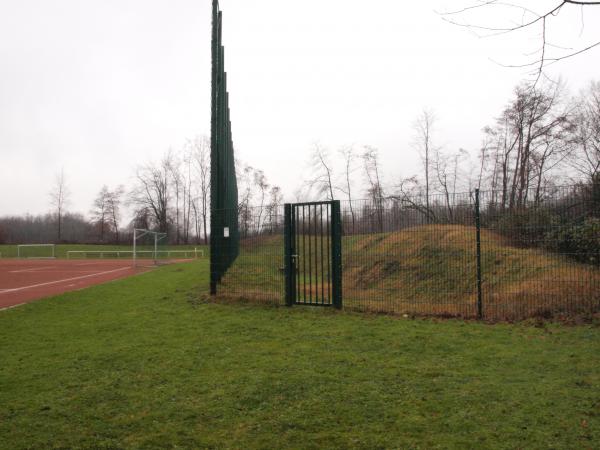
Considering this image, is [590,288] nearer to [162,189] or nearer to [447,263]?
[447,263]

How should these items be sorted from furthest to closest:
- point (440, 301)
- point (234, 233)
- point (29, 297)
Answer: point (29, 297) → point (234, 233) → point (440, 301)

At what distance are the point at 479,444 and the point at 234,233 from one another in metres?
9.16

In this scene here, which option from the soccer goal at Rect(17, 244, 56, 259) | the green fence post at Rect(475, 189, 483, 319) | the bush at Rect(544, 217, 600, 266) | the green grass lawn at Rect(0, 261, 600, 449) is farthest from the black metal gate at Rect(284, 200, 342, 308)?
the soccer goal at Rect(17, 244, 56, 259)

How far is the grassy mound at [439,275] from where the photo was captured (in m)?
7.42

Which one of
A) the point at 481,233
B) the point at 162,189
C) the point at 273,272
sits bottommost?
the point at 273,272

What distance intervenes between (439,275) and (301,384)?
608 centimetres

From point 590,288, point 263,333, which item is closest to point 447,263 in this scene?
point 590,288

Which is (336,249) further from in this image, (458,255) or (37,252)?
(37,252)

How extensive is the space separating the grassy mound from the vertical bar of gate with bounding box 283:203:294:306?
9.4 inches

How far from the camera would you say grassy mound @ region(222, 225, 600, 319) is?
7422 mm

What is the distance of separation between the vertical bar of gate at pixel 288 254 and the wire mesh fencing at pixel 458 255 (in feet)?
0.60

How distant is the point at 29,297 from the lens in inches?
511

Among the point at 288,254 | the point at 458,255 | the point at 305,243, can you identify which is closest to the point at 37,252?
the point at 288,254

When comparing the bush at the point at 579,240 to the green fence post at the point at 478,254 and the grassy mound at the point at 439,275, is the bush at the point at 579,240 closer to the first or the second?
the grassy mound at the point at 439,275
